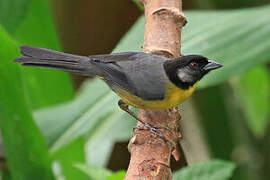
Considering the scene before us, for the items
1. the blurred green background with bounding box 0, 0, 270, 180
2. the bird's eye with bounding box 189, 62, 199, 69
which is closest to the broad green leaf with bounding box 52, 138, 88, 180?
the blurred green background with bounding box 0, 0, 270, 180

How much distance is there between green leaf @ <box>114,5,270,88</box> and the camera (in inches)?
85.9

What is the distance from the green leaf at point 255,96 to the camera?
2.97 m

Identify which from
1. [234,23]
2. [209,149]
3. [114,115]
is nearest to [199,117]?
[209,149]

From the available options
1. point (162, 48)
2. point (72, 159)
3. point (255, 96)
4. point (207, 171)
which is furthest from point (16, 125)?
point (255, 96)

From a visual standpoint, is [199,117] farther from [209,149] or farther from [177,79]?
[177,79]

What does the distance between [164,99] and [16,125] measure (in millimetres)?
563

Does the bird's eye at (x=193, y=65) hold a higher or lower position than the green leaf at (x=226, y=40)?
lower

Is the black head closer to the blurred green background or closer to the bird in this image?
the bird

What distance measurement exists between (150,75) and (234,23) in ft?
1.99

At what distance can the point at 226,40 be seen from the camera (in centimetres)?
224

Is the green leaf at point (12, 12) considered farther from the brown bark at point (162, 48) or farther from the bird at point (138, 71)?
the brown bark at point (162, 48)

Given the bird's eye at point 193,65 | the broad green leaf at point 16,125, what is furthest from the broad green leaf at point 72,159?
the bird's eye at point 193,65

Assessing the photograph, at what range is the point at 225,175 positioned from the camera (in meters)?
1.84

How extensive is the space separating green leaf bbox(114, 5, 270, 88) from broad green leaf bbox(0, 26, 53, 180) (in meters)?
0.57
